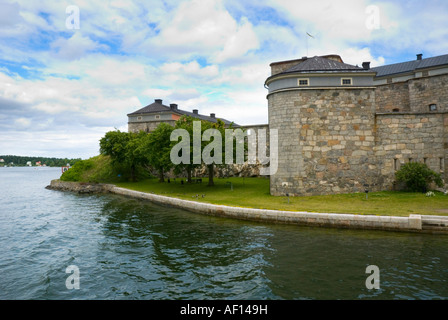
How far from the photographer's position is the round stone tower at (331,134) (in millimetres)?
21219

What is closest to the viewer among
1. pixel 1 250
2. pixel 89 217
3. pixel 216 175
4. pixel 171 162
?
pixel 1 250

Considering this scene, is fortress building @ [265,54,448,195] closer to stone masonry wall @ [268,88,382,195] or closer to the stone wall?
stone masonry wall @ [268,88,382,195]

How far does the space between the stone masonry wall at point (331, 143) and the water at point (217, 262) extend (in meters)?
7.16

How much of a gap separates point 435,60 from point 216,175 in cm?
3328

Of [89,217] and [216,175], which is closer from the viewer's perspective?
[89,217]

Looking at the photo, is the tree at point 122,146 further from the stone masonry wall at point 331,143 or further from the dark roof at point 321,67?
the dark roof at point 321,67

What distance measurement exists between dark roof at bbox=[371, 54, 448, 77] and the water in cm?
3154

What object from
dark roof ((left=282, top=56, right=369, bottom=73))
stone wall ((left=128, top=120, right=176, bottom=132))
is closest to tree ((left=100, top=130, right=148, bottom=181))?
stone wall ((left=128, top=120, right=176, bottom=132))

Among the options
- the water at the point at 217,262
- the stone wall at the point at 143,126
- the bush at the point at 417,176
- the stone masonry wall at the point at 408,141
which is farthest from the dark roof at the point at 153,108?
the bush at the point at 417,176

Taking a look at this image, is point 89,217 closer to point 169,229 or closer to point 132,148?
point 169,229

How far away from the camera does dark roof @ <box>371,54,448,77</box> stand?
3412 centimetres

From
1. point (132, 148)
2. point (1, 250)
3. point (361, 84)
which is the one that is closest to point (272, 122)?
point (361, 84)

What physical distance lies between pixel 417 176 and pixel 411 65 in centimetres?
2603

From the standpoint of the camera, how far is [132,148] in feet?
136
